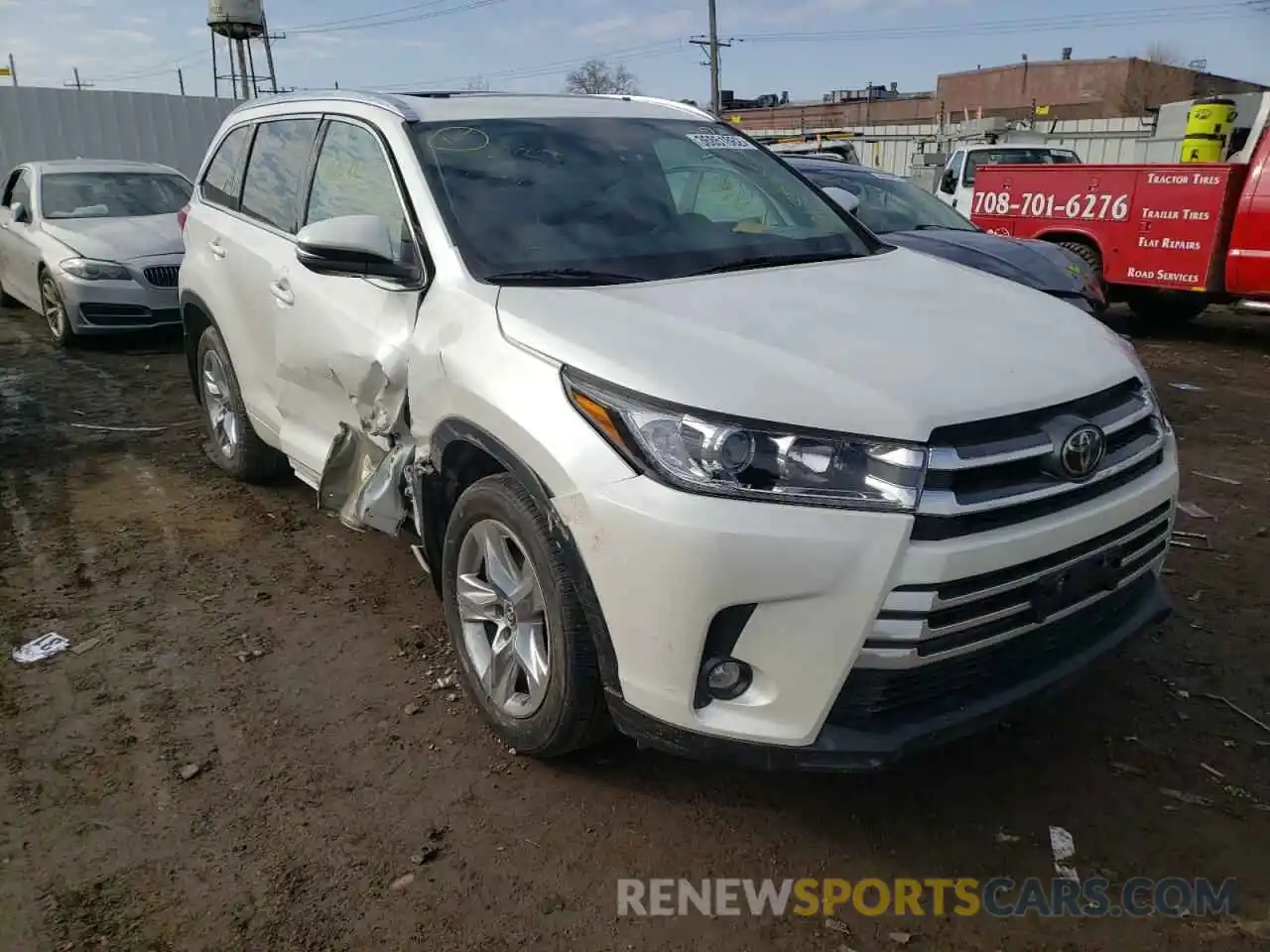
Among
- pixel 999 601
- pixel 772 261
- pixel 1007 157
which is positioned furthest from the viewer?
pixel 1007 157

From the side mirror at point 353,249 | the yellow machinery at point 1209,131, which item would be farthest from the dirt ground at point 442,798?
the yellow machinery at point 1209,131

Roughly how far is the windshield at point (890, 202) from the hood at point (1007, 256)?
29 cm

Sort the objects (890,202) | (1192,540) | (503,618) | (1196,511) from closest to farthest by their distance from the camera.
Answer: (503,618), (1192,540), (1196,511), (890,202)

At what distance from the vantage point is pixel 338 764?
2951 mm

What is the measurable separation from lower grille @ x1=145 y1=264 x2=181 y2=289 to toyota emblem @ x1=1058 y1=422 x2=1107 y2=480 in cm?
842

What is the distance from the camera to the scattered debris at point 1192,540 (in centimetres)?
441

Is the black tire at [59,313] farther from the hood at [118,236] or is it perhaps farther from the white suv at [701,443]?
the white suv at [701,443]

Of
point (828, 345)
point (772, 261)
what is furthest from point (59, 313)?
point (828, 345)

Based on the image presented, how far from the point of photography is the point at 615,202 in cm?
334

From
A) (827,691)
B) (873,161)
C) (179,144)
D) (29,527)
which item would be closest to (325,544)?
(29,527)

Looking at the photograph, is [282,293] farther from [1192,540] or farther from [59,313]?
[59,313]

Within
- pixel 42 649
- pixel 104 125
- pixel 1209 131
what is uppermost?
pixel 104 125

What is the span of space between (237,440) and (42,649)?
1658 millimetres

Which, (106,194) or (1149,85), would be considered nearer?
(106,194)
